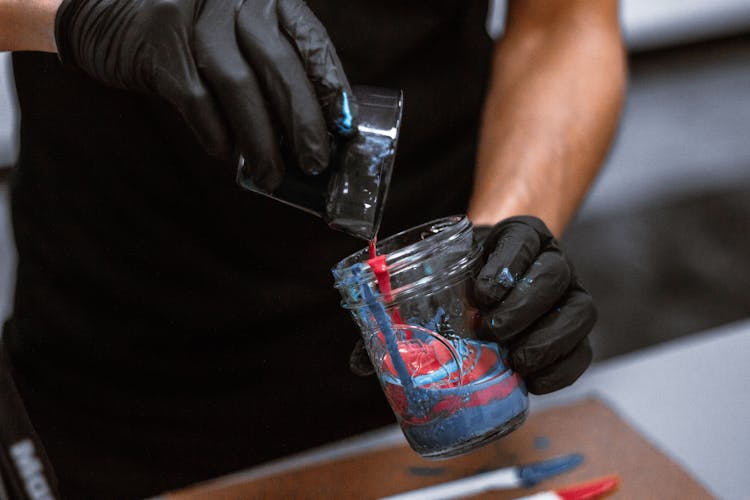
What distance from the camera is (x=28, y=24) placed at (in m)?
0.83

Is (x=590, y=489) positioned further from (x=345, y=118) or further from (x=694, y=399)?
(x=345, y=118)

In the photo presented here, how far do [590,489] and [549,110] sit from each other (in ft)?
1.97

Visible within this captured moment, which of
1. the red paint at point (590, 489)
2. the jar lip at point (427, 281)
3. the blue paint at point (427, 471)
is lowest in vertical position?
the blue paint at point (427, 471)

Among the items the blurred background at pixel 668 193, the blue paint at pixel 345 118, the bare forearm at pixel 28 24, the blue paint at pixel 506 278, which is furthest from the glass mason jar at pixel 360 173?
the blurred background at pixel 668 193

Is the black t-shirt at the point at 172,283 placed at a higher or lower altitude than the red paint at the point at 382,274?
lower

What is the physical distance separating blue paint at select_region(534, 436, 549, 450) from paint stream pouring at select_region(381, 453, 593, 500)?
0.05 metres

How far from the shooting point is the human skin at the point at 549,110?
118 cm

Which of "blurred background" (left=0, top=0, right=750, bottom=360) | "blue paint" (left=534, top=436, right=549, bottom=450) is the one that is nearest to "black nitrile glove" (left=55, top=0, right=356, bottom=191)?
"blue paint" (left=534, top=436, right=549, bottom=450)

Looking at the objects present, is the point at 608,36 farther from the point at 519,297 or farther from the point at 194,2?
the point at 194,2

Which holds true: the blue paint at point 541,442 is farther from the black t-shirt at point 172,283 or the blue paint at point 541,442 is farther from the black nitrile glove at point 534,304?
the black t-shirt at point 172,283

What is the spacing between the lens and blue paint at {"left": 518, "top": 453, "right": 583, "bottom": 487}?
0.88 meters

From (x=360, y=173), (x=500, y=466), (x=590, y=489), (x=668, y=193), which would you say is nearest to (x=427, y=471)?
(x=500, y=466)

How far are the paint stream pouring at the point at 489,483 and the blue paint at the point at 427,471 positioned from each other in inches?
1.2

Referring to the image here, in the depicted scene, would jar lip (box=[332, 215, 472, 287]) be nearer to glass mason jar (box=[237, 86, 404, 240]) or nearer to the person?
glass mason jar (box=[237, 86, 404, 240])
